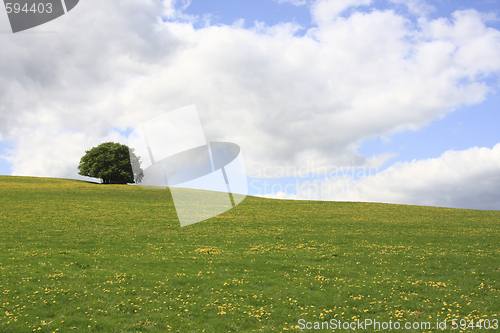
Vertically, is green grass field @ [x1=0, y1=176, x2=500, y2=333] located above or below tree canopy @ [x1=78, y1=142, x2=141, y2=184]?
below

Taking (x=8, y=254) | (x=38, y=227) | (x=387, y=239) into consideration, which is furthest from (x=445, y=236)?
(x=38, y=227)

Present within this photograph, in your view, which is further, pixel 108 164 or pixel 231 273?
pixel 108 164

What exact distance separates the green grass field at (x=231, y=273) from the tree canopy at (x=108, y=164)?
5173 cm

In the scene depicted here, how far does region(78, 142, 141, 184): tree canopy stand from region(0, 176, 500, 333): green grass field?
5173 centimetres

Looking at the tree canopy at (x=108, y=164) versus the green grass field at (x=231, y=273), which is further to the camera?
the tree canopy at (x=108, y=164)

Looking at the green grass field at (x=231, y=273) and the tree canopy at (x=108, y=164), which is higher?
the tree canopy at (x=108, y=164)

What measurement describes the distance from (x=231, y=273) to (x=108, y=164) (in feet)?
270

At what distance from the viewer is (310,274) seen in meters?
20.0

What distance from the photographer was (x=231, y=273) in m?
20.0

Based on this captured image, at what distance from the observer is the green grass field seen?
1403 cm

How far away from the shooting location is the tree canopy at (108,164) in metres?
90.1

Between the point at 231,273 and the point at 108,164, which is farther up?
the point at 108,164

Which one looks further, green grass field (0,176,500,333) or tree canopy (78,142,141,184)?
tree canopy (78,142,141,184)

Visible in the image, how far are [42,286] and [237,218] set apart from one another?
89.7 ft
